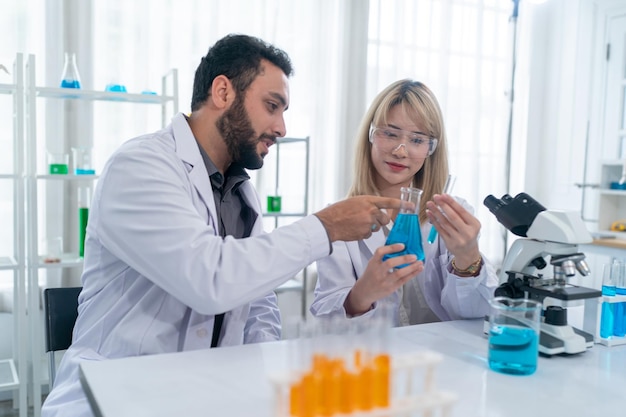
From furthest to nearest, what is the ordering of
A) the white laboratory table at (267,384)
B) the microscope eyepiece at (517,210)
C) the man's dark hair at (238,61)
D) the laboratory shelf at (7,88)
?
the laboratory shelf at (7,88) < the man's dark hair at (238,61) < the microscope eyepiece at (517,210) < the white laboratory table at (267,384)

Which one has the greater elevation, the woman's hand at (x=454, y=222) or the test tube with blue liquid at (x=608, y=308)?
the woman's hand at (x=454, y=222)

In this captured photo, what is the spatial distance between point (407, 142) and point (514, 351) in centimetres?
90

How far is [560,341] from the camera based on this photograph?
1.23 metres

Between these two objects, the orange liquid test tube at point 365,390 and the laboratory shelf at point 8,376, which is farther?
the laboratory shelf at point 8,376

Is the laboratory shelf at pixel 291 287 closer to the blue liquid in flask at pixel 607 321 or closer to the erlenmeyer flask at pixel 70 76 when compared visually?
the erlenmeyer flask at pixel 70 76

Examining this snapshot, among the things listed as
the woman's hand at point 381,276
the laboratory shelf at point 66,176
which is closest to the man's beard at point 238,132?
the woman's hand at point 381,276

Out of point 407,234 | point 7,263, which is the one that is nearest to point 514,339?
point 407,234

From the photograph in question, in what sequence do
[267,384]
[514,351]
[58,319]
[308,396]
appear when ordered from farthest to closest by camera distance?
[58,319] < [514,351] < [267,384] < [308,396]

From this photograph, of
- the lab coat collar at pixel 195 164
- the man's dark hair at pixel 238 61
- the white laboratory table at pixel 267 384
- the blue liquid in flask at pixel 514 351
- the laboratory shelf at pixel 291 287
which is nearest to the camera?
the white laboratory table at pixel 267 384

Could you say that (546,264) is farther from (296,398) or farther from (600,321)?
(296,398)

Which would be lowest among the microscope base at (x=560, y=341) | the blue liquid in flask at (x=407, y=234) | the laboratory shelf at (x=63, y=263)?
the laboratory shelf at (x=63, y=263)

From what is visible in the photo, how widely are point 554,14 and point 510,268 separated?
417cm

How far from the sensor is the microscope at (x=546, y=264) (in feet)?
4.09

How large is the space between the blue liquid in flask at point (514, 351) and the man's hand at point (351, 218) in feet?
1.23
